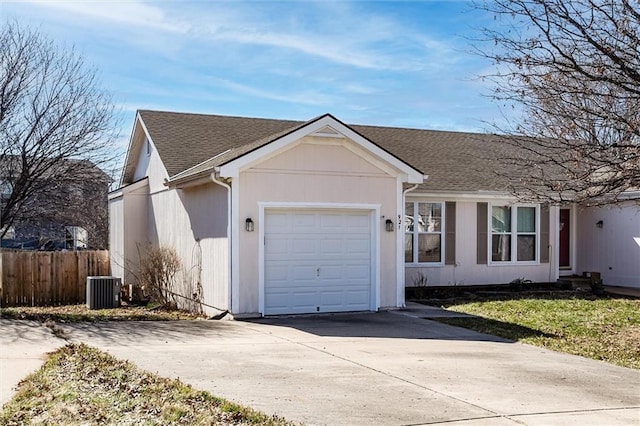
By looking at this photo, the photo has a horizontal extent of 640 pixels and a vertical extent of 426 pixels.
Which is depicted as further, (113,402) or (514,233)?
(514,233)

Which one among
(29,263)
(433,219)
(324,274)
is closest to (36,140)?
(29,263)

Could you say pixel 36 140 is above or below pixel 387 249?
above

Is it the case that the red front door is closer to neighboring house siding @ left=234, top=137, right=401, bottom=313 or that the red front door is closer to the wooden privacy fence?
neighboring house siding @ left=234, top=137, right=401, bottom=313

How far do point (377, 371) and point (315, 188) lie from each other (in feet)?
21.1

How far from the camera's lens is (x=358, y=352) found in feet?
35.6

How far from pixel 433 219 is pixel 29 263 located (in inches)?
444

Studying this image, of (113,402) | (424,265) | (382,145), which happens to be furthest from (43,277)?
(113,402)

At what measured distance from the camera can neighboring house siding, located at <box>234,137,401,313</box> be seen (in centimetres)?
1448

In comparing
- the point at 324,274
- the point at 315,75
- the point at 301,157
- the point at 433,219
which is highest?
the point at 315,75

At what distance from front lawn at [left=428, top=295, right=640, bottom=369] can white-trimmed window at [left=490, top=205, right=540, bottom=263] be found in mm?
1965

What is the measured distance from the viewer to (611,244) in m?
21.4

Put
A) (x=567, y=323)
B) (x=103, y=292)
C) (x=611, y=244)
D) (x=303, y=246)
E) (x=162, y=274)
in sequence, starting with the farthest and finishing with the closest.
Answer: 1. (x=611, y=244)
2. (x=103, y=292)
3. (x=162, y=274)
4. (x=303, y=246)
5. (x=567, y=323)

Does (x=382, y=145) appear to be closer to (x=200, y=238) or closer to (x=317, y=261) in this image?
(x=317, y=261)

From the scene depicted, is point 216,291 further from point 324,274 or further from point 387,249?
point 387,249
